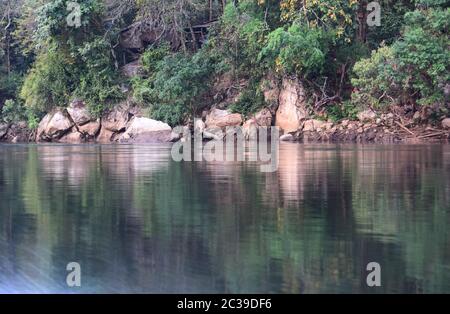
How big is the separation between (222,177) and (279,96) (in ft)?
61.0

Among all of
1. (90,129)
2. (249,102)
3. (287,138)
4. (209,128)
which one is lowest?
(287,138)

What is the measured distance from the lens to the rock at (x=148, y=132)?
29.4m

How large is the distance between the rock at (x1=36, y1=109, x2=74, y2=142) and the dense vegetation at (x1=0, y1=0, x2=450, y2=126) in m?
0.84

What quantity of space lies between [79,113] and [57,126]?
1.20 meters

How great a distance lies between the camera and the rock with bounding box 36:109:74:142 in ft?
108

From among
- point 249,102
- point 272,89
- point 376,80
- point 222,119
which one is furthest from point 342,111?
point 222,119

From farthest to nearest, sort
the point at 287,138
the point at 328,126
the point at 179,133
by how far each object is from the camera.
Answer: the point at 179,133 < the point at 328,126 < the point at 287,138

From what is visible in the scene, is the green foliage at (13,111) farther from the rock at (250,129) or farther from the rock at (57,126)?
the rock at (250,129)

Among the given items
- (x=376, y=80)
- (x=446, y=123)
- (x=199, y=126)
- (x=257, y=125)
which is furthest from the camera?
(x=199, y=126)

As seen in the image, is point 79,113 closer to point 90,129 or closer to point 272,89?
point 90,129

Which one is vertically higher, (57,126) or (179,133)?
(57,126)

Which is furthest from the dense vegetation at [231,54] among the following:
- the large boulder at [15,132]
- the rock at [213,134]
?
the rock at [213,134]

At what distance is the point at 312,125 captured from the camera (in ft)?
90.9
